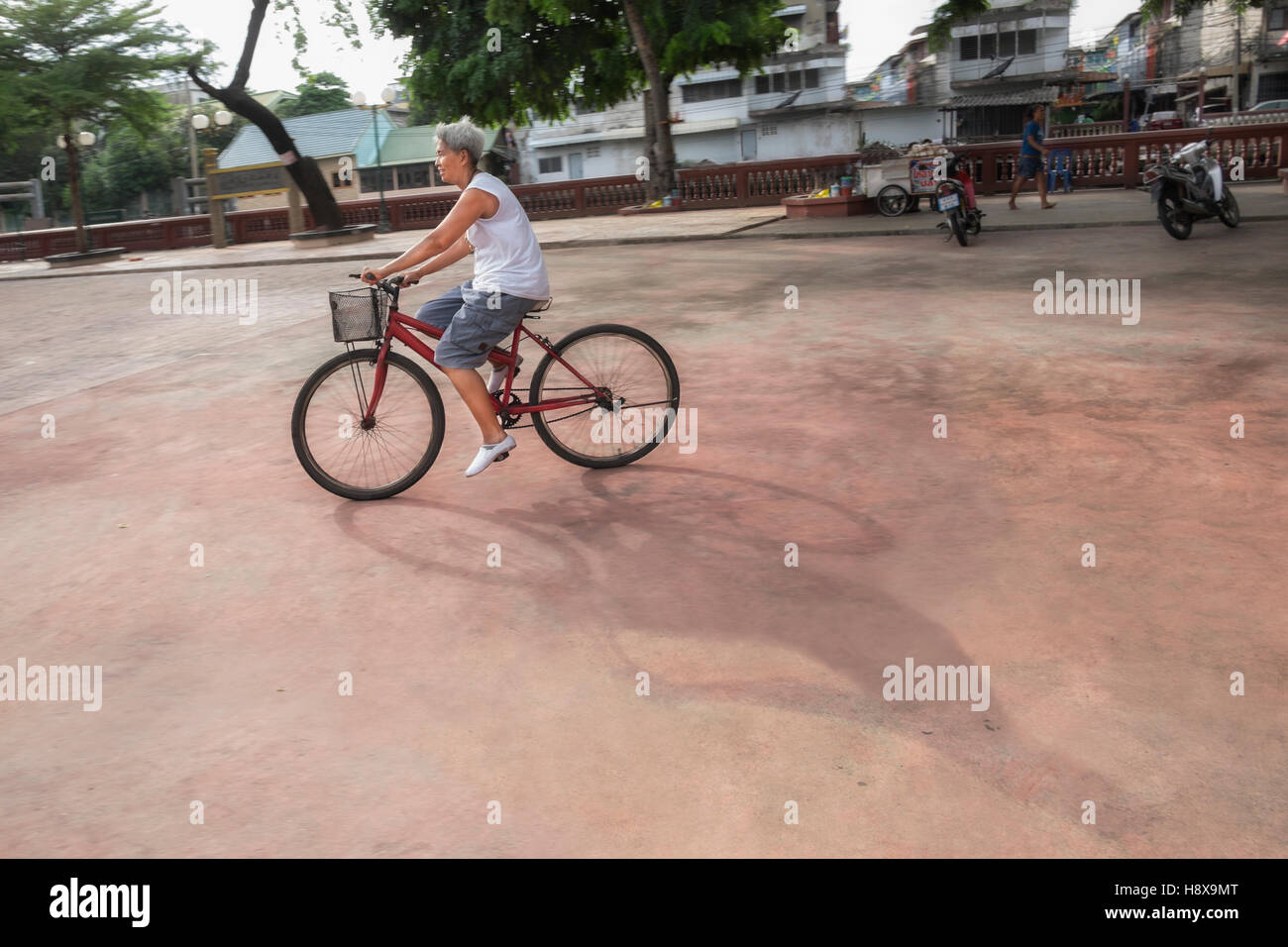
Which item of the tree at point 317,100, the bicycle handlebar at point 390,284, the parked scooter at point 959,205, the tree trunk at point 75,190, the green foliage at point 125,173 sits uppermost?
the tree at point 317,100

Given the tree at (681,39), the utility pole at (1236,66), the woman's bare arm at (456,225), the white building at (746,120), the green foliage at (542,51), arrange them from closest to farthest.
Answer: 1. the woman's bare arm at (456,225)
2. the tree at (681,39)
3. the green foliage at (542,51)
4. the utility pole at (1236,66)
5. the white building at (746,120)

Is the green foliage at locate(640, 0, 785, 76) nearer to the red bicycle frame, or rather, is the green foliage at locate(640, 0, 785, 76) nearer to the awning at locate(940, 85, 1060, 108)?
the red bicycle frame

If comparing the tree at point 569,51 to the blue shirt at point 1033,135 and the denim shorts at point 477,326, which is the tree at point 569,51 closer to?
the blue shirt at point 1033,135

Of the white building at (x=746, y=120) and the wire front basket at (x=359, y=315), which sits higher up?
the white building at (x=746, y=120)

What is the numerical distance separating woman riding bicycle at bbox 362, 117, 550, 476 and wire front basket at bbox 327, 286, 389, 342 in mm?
111

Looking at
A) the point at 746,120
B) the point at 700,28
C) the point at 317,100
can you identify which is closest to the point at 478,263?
the point at 700,28

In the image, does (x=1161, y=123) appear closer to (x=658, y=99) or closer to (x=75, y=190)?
(x=658, y=99)

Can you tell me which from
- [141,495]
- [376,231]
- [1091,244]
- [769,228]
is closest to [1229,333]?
[1091,244]

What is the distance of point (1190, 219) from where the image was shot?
14445mm

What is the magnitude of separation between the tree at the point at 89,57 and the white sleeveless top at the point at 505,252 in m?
29.1

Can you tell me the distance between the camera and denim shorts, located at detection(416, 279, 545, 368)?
549cm

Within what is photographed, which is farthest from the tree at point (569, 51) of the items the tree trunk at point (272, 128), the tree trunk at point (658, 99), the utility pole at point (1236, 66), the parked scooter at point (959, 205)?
the utility pole at point (1236, 66)

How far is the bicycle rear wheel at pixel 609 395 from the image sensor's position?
5875 mm
